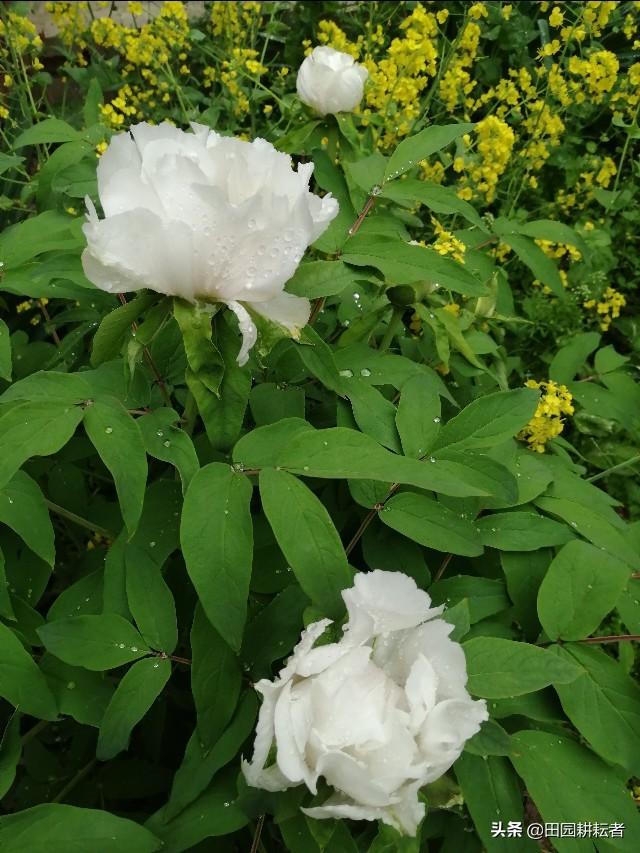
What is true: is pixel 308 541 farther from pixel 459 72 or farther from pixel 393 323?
pixel 459 72

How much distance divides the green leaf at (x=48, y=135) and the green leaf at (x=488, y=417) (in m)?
0.80

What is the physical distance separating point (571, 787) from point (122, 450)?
0.62 meters

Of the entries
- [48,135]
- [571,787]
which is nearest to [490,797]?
[571,787]

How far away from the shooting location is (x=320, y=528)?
2.43ft

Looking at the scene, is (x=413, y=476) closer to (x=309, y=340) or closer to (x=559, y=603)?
(x=309, y=340)

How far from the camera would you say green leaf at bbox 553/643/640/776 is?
80 centimetres

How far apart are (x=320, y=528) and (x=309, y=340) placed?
22 cm

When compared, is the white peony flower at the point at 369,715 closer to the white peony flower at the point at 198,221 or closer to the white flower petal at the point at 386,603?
the white flower petal at the point at 386,603

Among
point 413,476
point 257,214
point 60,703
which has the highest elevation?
point 257,214

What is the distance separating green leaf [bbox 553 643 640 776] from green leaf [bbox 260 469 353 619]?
305 mm

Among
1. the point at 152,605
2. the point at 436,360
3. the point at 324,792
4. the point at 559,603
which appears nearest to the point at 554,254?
the point at 436,360

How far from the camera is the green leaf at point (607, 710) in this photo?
797 mm

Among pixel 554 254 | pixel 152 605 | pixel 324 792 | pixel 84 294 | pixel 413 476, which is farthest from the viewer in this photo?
pixel 554 254

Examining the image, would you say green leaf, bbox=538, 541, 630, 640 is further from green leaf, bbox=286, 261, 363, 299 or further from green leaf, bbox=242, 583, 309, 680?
green leaf, bbox=286, 261, 363, 299
